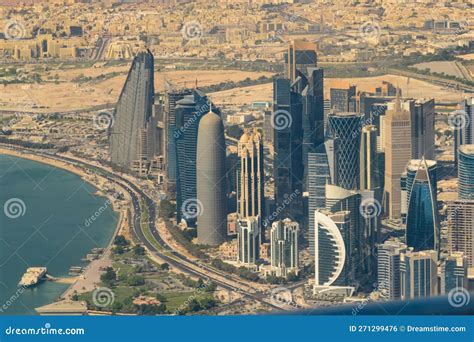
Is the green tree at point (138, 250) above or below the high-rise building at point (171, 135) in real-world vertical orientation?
below

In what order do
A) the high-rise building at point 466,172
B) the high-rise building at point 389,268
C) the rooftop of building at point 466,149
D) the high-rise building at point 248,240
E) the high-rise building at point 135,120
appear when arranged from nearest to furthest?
the high-rise building at point 389,268 < the high-rise building at point 248,240 < the high-rise building at point 466,172 < the rooftop of building at point 466,149 < the high-rise building at point 135,120

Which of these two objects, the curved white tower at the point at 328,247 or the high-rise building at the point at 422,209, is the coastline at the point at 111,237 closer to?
the curved white tower at the point at 328,247

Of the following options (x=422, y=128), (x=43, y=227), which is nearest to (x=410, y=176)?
(x=422, y=128)

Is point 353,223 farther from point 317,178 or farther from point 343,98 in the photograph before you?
point 343,98

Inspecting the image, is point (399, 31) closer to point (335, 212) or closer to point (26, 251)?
point (335, 212)

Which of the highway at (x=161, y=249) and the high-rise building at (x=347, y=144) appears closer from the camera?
the highway at (x=161, y=249)

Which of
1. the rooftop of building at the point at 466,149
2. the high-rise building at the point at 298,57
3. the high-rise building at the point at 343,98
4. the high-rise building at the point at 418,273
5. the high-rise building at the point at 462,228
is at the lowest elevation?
the high-rise building at the point at 418,273

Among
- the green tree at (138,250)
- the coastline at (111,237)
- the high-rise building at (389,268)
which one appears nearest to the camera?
the high-rise building at (389,268)

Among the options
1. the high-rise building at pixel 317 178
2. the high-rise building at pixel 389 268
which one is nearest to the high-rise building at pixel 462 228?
the high-rise building at pixel 389 268
